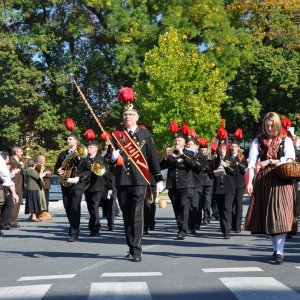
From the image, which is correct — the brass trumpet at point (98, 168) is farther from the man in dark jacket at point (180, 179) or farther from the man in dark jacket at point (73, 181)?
the man in dark jacket at point (180, 179)

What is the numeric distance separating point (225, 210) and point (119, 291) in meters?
6.89

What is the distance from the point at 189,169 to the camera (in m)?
14.5

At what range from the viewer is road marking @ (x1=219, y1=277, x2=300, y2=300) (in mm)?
7146

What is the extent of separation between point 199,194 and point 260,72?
1325 inches

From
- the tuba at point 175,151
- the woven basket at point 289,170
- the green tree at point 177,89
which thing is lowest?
the woven basket at point 289,170

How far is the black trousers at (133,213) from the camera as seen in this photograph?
10.3 metres

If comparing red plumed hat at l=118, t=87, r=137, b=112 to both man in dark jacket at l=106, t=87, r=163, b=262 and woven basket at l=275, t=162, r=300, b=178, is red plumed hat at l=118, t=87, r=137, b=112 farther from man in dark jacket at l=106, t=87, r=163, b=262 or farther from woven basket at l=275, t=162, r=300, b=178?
woven basket at l=275, t=162, r=300, b=178

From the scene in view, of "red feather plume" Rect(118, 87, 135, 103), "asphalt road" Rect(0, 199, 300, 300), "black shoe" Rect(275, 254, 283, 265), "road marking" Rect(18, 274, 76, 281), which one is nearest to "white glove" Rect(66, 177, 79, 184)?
"asphalt road" Rect(0, 199, 300, 300)

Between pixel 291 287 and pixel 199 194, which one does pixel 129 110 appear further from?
pixel 199 194

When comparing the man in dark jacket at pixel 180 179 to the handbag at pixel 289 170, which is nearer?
the handbag at pixel 289 170

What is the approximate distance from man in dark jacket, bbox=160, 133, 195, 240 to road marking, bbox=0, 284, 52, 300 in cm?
616

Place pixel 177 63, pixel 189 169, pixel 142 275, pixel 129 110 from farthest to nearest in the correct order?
pixel 177 63 < pixel 189 169 < pixel 129 110 < pixel 142 275

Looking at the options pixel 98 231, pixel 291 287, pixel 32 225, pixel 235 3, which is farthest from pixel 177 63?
pixel 291 287

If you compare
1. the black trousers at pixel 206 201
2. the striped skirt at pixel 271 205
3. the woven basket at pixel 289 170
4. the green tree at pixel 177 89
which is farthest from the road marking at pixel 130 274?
the green tree at pixel 177 89
